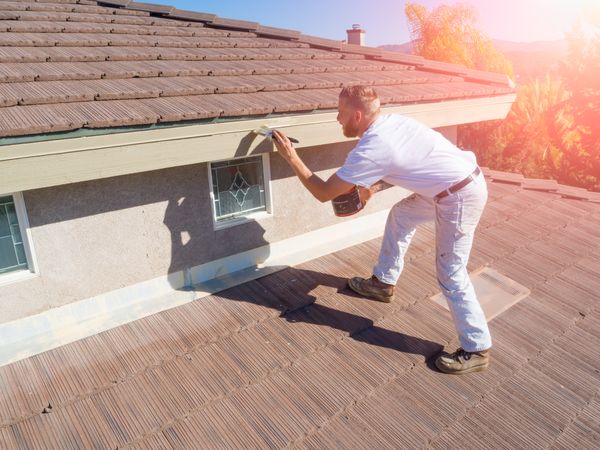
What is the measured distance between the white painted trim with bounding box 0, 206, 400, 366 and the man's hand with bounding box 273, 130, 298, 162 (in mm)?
1030

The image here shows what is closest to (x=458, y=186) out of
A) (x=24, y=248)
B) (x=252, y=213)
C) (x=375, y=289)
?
(x=375, y=289)

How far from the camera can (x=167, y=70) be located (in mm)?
3482

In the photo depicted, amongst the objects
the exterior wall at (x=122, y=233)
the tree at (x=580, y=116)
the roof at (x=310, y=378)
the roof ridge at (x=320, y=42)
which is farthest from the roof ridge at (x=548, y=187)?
the tree at (x=580, y=116)

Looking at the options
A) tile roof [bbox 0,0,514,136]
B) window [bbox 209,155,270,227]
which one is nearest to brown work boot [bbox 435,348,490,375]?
window [bbox 209,155,270,227]

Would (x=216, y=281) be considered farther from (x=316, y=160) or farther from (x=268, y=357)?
(x=316, y=160)

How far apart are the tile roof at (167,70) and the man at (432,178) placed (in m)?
0.48

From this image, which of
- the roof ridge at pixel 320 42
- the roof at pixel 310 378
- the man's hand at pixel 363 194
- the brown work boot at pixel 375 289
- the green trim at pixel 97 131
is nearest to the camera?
the green trim at pixel 97 131

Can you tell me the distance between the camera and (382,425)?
100.0 inches

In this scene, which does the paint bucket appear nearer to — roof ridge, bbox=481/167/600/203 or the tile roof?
the tile roof

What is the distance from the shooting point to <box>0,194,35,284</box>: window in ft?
8.68

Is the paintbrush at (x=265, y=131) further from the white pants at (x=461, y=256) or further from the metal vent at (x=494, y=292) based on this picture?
the metal vent at (x=494, y=292)

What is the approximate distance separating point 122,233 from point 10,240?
628 millimetres

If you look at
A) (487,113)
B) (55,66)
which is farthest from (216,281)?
(487,113)

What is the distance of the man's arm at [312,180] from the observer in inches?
114
